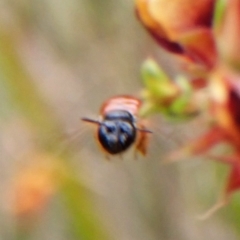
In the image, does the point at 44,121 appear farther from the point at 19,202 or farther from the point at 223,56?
the point at 223,56

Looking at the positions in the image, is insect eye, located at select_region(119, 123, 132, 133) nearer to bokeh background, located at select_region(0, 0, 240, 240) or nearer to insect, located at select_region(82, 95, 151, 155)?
insect, located at select_region(82, 95, 151, 155)

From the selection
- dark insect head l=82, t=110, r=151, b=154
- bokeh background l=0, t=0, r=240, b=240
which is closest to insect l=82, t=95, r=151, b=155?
dark insect head l=82, t=110, r=151, b=154

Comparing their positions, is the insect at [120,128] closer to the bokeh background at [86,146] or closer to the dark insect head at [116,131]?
Result: the dark insect head at [116,131]

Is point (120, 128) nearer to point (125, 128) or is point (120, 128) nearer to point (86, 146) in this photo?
point (125, 128)

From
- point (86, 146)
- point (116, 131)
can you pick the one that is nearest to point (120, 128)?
point (116, 131)

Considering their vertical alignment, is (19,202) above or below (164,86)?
above

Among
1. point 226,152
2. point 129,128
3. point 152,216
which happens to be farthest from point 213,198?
point 226,152
